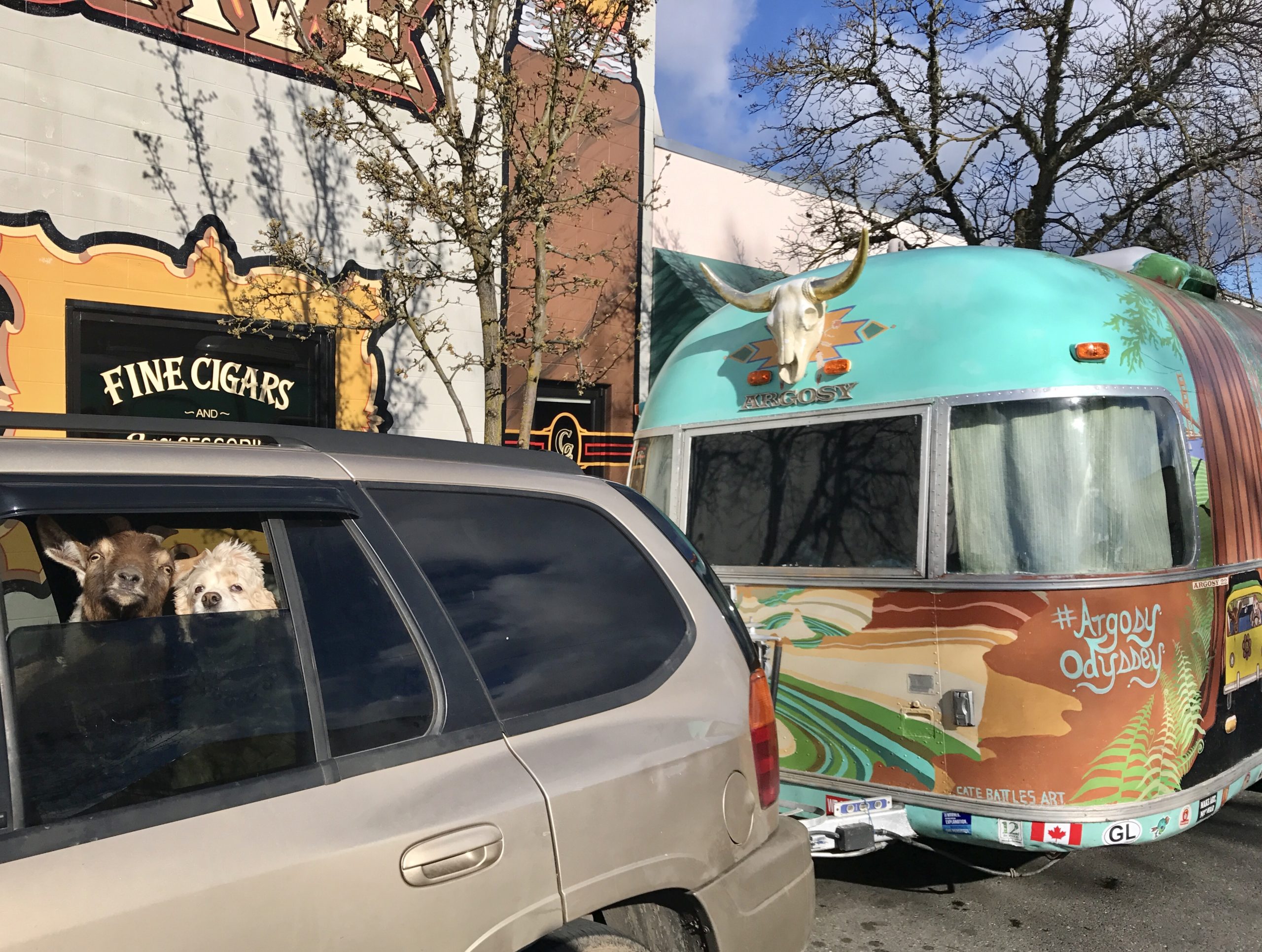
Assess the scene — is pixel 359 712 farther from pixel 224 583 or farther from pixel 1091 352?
Answer: pixel 1091 352

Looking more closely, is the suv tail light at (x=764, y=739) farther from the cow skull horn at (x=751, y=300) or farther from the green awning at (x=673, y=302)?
the green awning at (x=673, y=302)

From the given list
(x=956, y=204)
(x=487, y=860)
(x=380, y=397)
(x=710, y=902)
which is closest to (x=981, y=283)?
(x=710, y=902)

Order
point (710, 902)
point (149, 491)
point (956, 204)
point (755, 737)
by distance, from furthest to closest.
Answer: point (956, 204) → point (755, 737) → point (710, 902) → point (149, 491)

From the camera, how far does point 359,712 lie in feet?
6.44

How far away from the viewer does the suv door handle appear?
1.86 meters

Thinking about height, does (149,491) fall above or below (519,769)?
above

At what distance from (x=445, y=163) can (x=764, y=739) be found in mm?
5611

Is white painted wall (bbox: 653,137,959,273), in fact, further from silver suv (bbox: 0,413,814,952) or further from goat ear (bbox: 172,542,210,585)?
goat ear (bbox: 172,542,210,585)

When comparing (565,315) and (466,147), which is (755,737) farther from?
(565,315)

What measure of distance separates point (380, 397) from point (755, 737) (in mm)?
6908

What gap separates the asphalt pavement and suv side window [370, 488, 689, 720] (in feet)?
7.90

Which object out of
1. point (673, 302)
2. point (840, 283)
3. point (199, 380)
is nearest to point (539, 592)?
point (840, 283)

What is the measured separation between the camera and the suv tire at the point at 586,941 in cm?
214

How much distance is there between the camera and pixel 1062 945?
4227 millimetres
